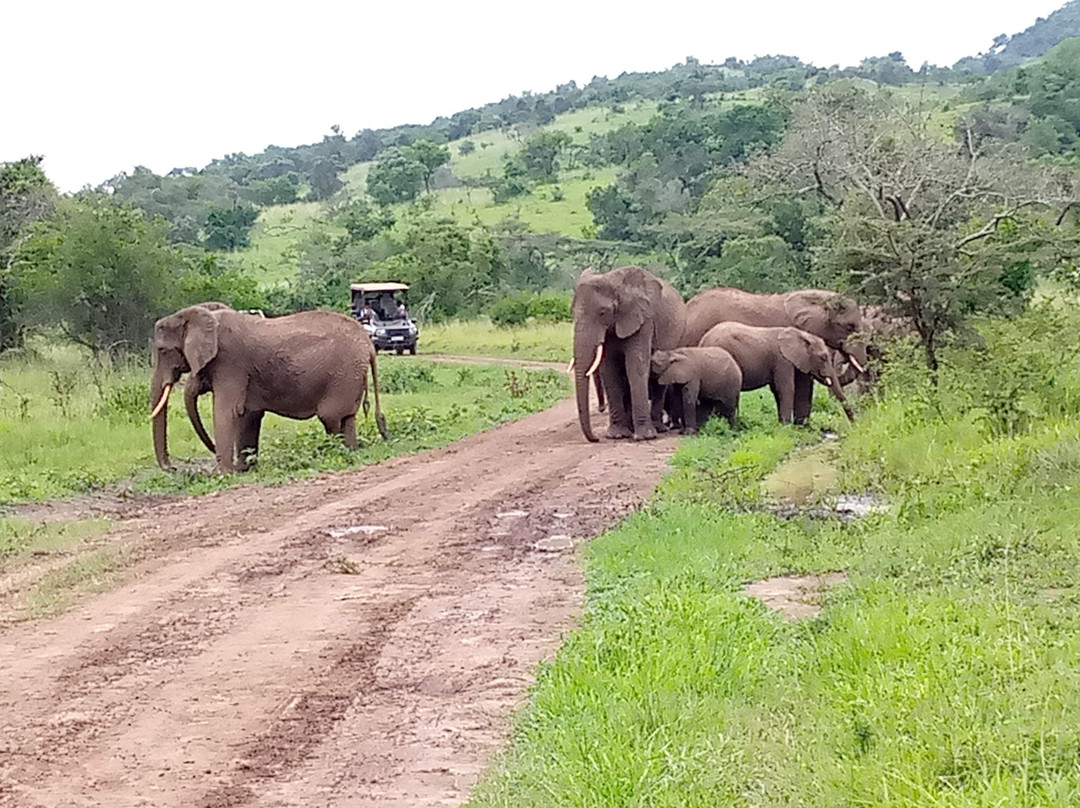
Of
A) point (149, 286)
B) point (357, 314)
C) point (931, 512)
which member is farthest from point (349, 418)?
point (357, 314)

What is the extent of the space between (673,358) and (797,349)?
1.83m

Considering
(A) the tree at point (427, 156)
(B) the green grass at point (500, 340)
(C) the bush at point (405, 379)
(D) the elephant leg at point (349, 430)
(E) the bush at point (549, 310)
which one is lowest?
(B) the green grass at point (500, 340)

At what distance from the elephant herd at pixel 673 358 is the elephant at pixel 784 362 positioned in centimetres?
1

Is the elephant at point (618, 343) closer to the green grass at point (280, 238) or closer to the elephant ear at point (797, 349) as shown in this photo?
the elephant ear at point (797, 349)

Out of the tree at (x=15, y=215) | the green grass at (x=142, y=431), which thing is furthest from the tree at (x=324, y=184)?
the green grass at (x=142, y=431)

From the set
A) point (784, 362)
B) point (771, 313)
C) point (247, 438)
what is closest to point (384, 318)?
point (771, 313)

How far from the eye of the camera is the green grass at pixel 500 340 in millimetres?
40622

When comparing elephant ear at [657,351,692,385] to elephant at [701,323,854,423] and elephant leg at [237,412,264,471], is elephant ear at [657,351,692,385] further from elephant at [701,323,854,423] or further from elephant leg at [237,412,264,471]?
elephant leg at [237,412,264,471]

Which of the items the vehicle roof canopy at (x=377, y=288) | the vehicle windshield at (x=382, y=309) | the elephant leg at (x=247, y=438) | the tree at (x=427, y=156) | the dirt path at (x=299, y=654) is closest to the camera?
the dirt path at (x=299, y=654)

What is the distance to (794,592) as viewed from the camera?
891 cm

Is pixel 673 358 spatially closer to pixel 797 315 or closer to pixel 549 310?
pixel 797 315

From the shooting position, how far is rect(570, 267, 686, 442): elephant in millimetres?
19297

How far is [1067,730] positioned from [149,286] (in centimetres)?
2811

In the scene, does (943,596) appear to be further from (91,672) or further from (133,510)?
(133,510)
